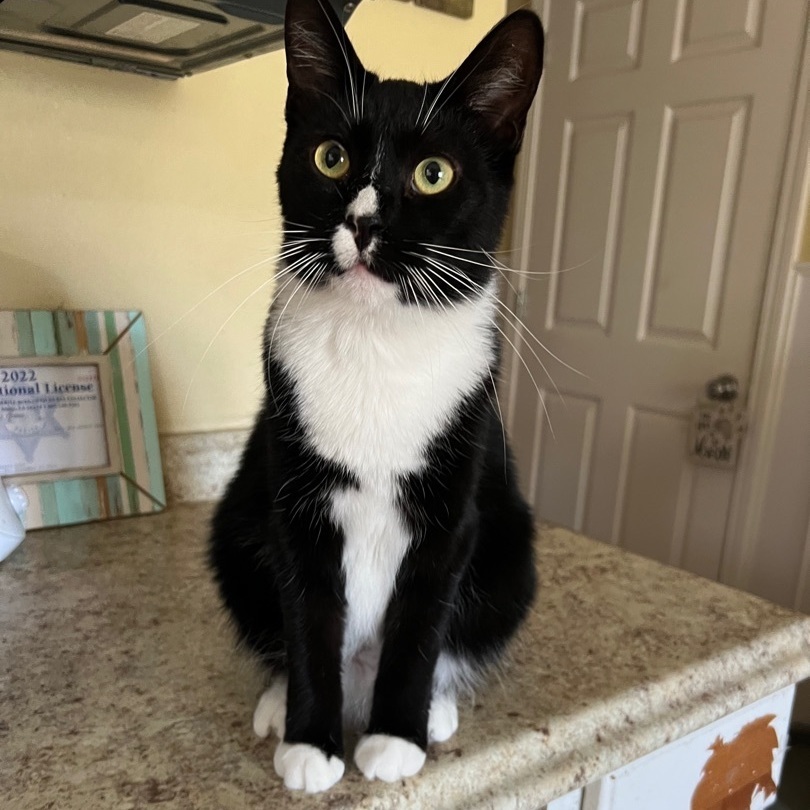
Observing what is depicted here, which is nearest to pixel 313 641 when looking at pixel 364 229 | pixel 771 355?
pixel 364 229

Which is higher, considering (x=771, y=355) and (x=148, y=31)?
(x=148, y=31)

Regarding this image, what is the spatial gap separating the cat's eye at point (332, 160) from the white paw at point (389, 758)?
464 millimetres

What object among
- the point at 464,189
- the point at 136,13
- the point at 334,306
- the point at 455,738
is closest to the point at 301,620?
the point at 455,738

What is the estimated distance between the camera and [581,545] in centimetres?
99

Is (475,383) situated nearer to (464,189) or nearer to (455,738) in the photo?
(464,189)

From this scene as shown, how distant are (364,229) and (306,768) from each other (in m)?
0.41

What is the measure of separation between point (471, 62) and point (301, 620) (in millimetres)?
500

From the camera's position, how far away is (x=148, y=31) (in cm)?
78

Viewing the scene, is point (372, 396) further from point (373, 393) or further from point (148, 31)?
point (148, 31)

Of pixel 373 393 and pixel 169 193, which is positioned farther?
pixel 169 193

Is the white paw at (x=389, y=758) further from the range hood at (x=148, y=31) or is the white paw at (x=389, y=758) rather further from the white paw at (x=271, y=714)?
the range hood at (x=148, y=31)

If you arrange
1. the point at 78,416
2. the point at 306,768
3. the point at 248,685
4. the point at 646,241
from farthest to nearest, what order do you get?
the point at 646,241, the point at 78,416, the point at 248,685, the point at 306,768

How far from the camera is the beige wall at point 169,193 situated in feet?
2.99

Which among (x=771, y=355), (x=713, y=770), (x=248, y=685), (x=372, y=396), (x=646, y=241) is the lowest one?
(x=713, y=770)
